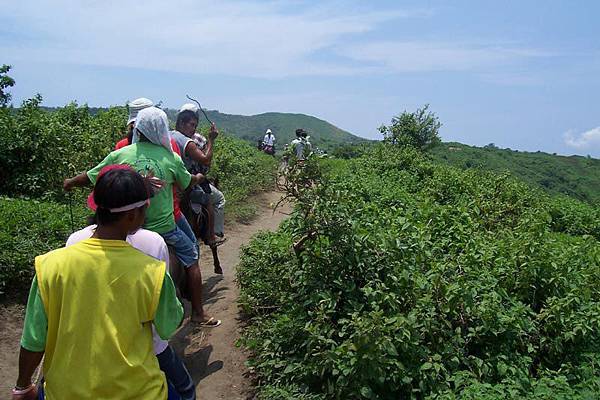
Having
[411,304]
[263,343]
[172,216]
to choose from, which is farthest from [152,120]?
[411,304]

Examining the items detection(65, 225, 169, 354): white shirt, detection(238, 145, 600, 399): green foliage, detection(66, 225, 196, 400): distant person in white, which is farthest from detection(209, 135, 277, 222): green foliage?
detection(65, 225, 169, 354): white shirt

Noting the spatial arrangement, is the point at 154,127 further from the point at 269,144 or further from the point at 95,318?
the point at 269,144

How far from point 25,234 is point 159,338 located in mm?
3971

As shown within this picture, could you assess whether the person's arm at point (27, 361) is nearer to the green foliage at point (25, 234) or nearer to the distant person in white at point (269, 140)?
A: the green foliage at point (25, 234)

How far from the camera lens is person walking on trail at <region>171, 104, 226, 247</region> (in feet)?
16.8

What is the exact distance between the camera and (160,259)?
279 centimetres

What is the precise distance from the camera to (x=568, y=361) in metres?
4.29

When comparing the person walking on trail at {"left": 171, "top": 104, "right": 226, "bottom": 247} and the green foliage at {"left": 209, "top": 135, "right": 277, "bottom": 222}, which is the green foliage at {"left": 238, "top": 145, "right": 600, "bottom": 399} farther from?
the green foliage at {"left": 209, "top": 135, "right": 277, "bottom": 222}

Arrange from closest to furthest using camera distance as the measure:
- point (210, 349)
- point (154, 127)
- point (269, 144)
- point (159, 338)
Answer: point (159, 338) → point (154, 127) → point (210, 349) → point (269, 144)

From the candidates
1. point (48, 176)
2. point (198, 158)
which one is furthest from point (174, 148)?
point (48, 176)

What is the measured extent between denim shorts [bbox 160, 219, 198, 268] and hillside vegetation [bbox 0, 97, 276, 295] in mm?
1015

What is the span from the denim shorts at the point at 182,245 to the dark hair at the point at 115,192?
6.12 ft

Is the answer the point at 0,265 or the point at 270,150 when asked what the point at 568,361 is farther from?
the point at 270,150

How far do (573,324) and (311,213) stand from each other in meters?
2.16
